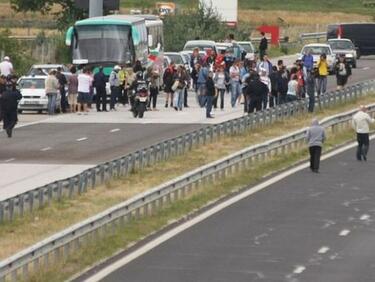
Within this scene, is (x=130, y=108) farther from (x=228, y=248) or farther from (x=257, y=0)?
(x=257, y=0)

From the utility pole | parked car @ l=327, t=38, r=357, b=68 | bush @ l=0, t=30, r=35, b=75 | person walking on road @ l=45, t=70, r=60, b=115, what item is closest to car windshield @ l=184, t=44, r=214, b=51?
the utility pole

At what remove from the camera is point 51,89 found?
4812 centimetres

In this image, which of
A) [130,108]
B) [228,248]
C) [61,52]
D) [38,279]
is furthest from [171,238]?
[61,52]

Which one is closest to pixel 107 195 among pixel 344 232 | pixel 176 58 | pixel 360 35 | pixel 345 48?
pixel 344 232

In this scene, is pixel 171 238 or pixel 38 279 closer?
pixel 38 279

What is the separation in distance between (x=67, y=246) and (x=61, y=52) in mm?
53206

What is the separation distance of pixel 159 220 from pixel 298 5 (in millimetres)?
110756

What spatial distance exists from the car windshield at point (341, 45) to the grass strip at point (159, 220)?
115ft

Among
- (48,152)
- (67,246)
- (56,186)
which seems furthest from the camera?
(48,152)

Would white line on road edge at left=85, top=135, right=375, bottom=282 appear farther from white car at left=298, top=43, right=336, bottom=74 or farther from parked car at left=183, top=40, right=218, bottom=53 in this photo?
white car at left=298, top=43, right=336, bottom=74

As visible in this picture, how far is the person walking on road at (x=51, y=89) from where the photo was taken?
4791 cm

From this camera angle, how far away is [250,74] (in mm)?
46031

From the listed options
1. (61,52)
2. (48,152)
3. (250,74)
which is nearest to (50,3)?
(61,52)

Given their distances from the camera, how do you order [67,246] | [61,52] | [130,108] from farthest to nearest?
[61,52] → [130,108] → [67,246]
